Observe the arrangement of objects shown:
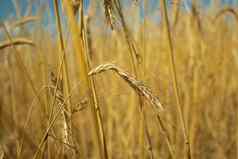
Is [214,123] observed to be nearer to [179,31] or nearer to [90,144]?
[90,144]

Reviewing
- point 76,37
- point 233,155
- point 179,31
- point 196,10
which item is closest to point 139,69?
point 76,37

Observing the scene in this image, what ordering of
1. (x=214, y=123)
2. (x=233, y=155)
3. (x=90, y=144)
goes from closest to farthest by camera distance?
(x=233, y=155), (x=214, y=123), (x=90, y=144)

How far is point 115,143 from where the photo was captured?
1282 mm

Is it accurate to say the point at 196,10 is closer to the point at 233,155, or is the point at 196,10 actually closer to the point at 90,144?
the point at 233,155

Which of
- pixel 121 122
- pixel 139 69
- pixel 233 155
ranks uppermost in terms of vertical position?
pixel 139 69

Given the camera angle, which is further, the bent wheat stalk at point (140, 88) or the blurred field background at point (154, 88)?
the blurred field background at point (154, 88)

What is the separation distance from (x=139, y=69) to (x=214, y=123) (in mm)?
828

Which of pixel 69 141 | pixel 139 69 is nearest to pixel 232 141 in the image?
pixel 139 69

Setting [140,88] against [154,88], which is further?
[154,88]

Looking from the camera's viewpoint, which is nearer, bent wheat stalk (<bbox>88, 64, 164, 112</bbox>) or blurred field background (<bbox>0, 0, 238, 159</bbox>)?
bent wheat stalk (<bbox>88, 64, 164, 112</bbox>)

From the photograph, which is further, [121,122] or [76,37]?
[121,122]

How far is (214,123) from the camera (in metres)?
1.26

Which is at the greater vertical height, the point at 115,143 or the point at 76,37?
the point at 76,37

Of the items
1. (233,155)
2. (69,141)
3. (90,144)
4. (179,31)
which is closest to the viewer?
(69,141)
